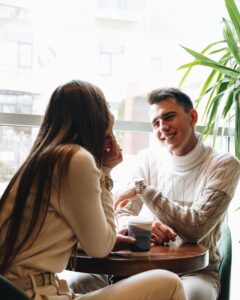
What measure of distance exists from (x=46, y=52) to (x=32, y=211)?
62.2 inches

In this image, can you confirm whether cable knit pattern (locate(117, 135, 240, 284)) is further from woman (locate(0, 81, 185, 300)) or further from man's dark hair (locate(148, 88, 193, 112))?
woman (locate(0, 81, 185, 300))

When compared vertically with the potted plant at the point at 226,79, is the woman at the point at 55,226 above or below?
below

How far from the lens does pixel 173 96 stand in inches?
88.7

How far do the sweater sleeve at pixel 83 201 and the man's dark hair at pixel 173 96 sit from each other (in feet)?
3.66

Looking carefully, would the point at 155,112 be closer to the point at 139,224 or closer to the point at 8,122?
the point at 8,122

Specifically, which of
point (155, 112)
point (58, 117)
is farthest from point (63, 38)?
point (58, 117)

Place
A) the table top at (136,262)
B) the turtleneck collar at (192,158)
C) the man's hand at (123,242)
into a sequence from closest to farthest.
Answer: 1. the table top at (136,262)
2. the man's hand at (123,242)
3. the turtleneck collar at (192,158)

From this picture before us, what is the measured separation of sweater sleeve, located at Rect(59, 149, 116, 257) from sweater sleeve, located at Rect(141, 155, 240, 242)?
0.68 metres

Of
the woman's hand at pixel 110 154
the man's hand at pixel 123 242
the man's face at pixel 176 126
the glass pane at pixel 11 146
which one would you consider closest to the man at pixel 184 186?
the man's face at pixel 176 126

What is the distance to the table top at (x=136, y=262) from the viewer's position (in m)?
1.36

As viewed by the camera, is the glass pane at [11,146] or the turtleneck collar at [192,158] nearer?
the turtleneck collar at [192,158]

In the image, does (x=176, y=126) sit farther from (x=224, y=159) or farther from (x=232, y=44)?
(x=232, y=44)

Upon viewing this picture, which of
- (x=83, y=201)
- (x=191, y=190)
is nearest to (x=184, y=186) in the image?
(x=191, y=190)

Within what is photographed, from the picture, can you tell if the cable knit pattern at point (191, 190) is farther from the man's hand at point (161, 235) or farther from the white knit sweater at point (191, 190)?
the man's hand at point (161, 235)
